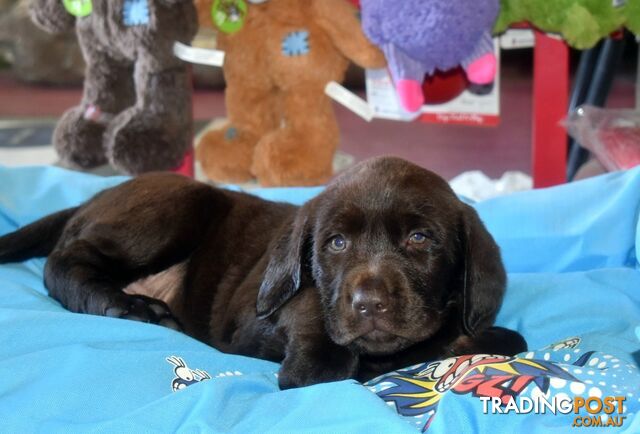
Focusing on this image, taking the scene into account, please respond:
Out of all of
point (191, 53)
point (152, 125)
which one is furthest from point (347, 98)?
point (152, 125)

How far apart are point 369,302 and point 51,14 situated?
2544 mm

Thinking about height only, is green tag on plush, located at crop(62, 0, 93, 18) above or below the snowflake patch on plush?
above

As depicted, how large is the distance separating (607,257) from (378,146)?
12.5 feet

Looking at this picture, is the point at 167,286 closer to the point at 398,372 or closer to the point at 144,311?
the point at 144,311

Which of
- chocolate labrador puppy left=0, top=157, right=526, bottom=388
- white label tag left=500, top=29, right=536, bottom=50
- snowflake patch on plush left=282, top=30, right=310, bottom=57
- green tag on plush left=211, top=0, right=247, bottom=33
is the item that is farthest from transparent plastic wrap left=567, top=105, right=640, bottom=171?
chocolate labrador puppy left=0, top=157, right=526, bottom=388

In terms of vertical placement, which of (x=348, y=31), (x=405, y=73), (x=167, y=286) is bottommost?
(x=167, y=286)

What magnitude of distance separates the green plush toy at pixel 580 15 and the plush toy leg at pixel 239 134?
1184 millimetres

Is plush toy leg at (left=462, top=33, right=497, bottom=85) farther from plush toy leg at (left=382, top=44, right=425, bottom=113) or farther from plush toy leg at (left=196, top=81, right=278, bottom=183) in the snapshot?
plush toy leg at (left=196, top=81, right=278, bottom=183)

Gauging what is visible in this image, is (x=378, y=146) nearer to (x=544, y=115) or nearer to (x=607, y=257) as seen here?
(x=544, y=115)

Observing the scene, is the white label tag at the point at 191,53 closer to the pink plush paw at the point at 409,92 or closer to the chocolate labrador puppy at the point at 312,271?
the pink plush paw at the point at 409,92

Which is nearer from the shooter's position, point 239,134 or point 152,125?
point 152,125

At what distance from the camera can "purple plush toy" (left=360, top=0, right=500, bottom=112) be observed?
355cm

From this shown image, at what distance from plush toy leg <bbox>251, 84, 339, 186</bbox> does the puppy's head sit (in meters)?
1.62

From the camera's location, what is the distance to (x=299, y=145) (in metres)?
Result: 4.12
